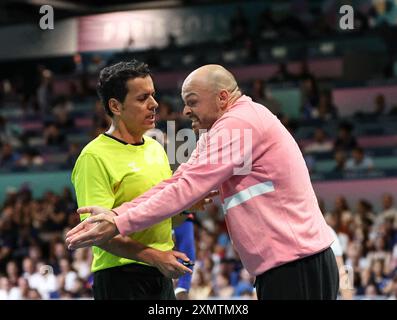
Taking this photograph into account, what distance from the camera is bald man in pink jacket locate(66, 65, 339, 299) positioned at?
11.3ft

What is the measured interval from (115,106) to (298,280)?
3.88 ft

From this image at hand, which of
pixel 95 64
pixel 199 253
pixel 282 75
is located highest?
pixel 95 64

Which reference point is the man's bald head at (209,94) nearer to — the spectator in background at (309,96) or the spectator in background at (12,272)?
the spectator in background at (12,272)

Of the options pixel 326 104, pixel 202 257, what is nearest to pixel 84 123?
pixel 326 104

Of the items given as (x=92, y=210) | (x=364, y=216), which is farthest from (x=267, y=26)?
(x=92, y=210)

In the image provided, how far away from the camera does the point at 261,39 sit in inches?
644

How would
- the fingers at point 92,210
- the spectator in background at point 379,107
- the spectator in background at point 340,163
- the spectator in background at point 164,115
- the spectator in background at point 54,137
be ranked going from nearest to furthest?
the fingers at point 92,210
the spectator in background at point 340,163
the spectator in background at point 379,107
the spectator in background at point 164,115
the spectator in background at point 54,137

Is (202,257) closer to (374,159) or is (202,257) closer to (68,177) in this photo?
(374,159)

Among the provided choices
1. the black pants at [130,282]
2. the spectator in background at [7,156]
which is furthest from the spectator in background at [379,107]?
the black pants at [130,282]

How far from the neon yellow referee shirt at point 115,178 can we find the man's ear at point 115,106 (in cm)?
12

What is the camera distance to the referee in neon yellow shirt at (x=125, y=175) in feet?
12.8

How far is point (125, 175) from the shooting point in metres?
3.95

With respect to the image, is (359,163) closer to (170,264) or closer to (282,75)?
(282,75)

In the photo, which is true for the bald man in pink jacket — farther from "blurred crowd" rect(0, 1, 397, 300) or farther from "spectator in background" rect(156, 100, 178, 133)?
"spectator in background" rect(156, 100, 178, 133)
